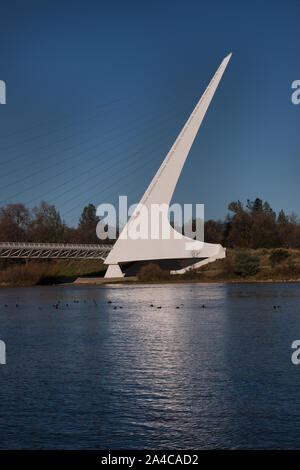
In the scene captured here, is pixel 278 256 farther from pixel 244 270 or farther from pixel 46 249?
pixel 46 249

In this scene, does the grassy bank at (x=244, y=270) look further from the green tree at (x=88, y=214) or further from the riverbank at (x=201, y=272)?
the green tree at (x=88, y=214)

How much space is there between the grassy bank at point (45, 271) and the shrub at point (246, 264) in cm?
1925

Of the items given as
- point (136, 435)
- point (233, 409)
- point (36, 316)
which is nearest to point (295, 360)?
point (233, 409)

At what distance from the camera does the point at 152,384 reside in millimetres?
12008

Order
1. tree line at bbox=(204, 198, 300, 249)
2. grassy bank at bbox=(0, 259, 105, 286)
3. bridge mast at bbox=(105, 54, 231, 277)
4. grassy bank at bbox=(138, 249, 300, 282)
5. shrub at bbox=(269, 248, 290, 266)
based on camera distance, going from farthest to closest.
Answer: tree line at bbox=(204, 198, 300, 249), grassy bank at bbox=(0, 259, 105, 286), shrub at bbox=(269, 248, 290, 266), bridge mast at bbox=(105, 54, 231, 277), grassy bank at bbox=(138, 249, 300, 282)

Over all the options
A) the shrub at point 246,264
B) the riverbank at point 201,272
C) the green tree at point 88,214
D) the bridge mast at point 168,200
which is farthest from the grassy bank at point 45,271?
the green tree at point 88,214

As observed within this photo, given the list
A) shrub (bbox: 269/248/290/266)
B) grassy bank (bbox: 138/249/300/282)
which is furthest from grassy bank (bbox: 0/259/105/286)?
shrub (bbox: 269/248/290/266)

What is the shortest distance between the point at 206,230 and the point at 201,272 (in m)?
28.2

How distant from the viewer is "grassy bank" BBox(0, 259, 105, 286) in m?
62.8

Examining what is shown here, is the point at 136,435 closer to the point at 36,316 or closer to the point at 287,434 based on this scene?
the point at 287,434

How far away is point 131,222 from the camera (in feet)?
190

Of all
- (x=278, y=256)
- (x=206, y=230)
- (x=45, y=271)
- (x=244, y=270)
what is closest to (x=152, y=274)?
(x=244, y=270)

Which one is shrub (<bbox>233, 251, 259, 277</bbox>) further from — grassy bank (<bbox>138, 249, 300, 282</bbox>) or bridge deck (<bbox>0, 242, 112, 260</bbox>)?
bridge deck (<bbox>0, 242, 112, 260</bbox>)

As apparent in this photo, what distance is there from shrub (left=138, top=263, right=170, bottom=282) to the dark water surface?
119 ft
